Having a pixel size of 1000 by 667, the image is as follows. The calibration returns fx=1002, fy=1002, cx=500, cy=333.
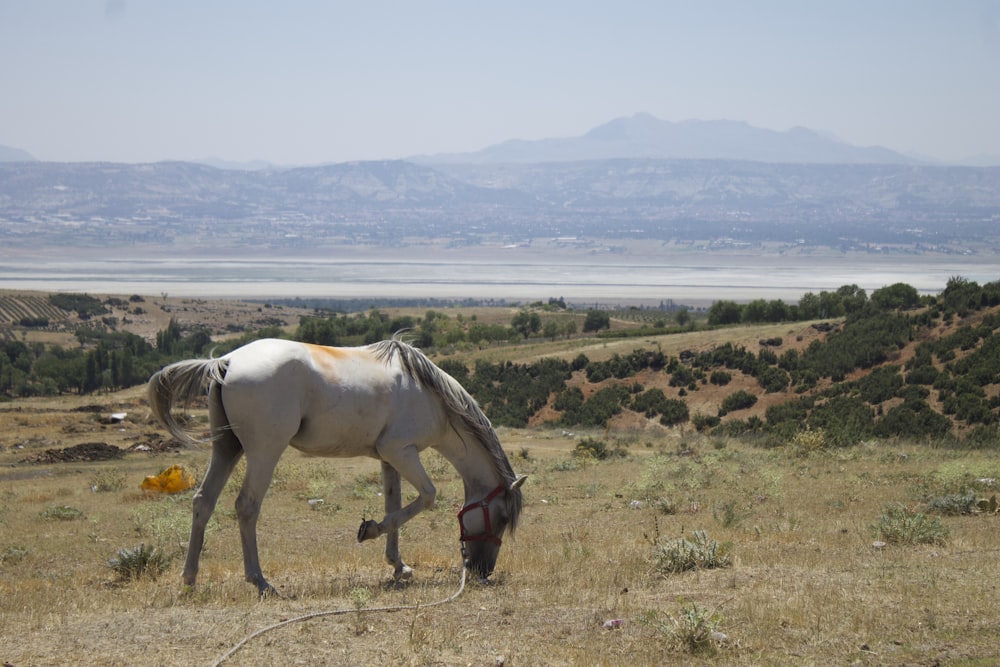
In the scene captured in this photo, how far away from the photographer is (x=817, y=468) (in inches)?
698

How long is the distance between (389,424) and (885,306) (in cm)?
Answer: 4163

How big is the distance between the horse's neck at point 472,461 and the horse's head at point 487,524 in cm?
11

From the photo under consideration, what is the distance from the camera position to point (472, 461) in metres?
9.52

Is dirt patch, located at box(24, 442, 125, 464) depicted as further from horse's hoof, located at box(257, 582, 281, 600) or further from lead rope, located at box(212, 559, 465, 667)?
lead rope, located at box(212, 559, 465, 667)

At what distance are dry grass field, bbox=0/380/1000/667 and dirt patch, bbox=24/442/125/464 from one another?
8751 millimetres

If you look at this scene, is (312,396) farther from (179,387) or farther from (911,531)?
(911,531)

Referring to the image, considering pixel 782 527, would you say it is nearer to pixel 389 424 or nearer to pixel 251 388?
pixel 389 424

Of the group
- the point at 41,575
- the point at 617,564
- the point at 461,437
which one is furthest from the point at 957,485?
the point at 41,575

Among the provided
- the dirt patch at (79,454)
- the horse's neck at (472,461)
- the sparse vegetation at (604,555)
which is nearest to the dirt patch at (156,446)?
the sparse vegetation at (604,555)

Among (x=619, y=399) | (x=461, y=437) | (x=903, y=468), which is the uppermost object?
(x=461, y=437)

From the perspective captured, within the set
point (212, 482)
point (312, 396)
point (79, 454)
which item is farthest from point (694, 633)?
point (79, 454)

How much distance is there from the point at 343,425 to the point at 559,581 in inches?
91.4

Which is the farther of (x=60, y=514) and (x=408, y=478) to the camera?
(x=60, y=514)

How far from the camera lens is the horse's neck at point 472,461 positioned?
31.0 feet
